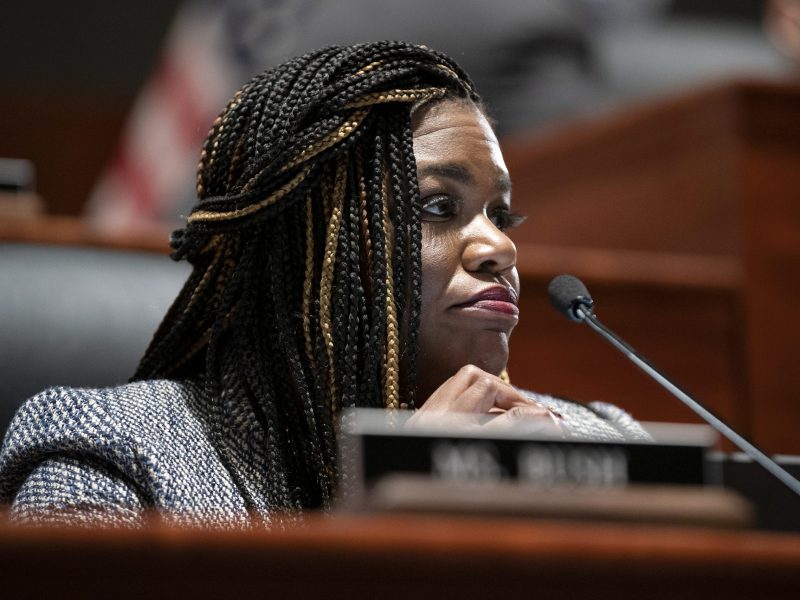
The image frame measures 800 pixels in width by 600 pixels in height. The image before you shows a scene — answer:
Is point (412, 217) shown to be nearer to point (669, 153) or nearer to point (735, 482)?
point (735, 482)

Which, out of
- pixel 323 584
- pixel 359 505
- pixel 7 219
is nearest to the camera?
pixel 323 584

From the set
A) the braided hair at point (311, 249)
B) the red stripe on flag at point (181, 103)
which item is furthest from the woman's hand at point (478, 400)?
the red stripe on flag at point (181, 103)

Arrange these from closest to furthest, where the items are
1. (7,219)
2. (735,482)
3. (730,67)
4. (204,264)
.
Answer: (735,482) → (204,264) → (7,219) → (730,67)

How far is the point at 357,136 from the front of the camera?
4.91 feet

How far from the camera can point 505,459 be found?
740 mm

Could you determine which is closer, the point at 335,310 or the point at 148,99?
the point at 335,310

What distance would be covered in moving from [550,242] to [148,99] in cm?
159

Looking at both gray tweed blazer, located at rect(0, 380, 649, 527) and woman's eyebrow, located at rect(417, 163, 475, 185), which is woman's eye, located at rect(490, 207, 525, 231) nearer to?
woman's eyebrow, located at rect(417, 163, 475, 185)

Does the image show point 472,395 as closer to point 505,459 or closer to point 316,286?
point 316,286

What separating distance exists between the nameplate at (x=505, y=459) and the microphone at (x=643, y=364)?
1.38ft

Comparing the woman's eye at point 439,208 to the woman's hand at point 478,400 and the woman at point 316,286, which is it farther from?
the woman's hand at point 478,400

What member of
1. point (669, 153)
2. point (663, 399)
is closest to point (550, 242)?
point (669, 153)

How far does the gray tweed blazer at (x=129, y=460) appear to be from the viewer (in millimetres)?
1285

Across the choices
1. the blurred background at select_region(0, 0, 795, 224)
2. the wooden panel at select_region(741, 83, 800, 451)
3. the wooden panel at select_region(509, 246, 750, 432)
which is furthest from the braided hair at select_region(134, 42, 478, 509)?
the blurred background at select_region(0, 0, 795, 224)
